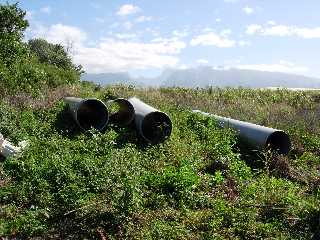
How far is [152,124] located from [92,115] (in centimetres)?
269

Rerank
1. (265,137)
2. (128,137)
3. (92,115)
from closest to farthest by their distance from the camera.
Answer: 1. (265,137)
2. (128,137)
3. (92,115)

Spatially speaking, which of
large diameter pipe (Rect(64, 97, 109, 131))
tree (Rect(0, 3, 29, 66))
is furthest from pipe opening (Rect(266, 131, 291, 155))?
tree (Rect(0, 3, 29, 66))

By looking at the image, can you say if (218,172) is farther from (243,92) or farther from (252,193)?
(243,92)

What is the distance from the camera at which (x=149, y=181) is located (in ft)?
40.5

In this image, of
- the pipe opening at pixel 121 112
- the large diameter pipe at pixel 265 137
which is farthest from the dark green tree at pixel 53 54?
the large diameter pipe at pixel 265 137

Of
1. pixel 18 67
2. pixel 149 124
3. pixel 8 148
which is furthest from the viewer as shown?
pixel 18 67

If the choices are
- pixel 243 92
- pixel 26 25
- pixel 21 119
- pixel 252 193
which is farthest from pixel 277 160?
pixel 26 25

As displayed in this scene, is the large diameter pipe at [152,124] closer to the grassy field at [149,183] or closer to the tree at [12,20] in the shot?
the grassy field at [149,183]

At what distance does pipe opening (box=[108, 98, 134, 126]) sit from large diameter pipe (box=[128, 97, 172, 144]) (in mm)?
407

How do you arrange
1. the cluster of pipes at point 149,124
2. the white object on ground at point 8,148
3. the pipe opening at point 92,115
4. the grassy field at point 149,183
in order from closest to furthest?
the grassy field at point 149,183 → the white object on ground at point 8,148 → the cluster of pipes at point 149,124 → the pipe opening at point 92,115

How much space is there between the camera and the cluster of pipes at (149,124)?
52.0ft

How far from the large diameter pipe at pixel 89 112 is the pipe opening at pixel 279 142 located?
5.54m

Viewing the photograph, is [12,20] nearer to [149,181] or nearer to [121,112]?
[121,112]

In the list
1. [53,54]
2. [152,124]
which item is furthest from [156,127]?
[53,54]
